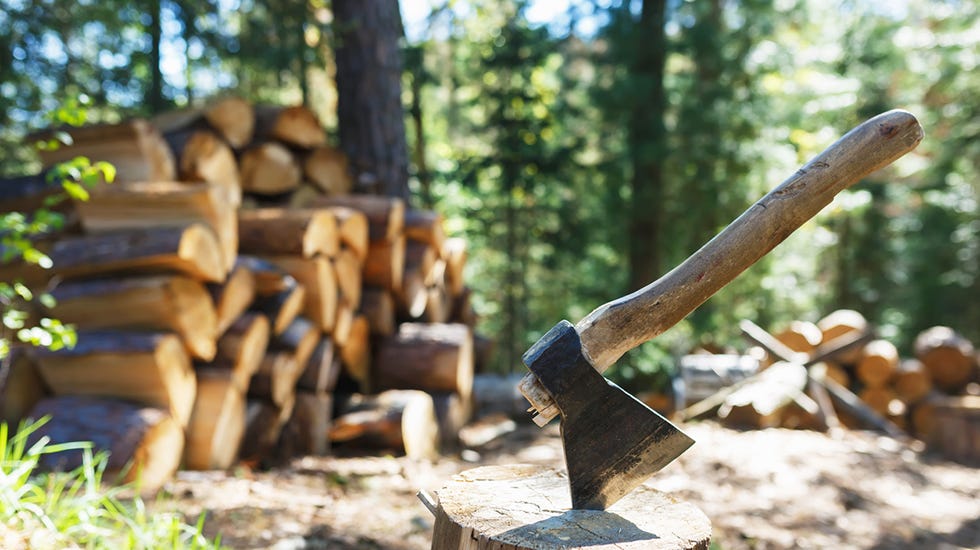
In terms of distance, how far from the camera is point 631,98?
7996 millimetres

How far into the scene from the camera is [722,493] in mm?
4465

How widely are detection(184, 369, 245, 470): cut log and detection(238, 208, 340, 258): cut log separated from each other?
0.87 m

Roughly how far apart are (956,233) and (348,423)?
9.51 m

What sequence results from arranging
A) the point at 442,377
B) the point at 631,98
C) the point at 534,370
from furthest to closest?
the point at 631,98 < the point at 442,377 < the point at 534,370

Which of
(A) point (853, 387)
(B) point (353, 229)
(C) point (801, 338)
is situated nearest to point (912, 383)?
(A) point (853, 387)

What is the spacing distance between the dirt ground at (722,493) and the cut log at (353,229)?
137cm

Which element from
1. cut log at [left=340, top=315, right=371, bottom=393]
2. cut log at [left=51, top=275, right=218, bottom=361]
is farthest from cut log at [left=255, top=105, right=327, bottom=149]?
cut log at [left=51, top=275, right=218, bottom=361]

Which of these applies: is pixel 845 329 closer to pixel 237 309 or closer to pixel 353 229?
pixel 353 229

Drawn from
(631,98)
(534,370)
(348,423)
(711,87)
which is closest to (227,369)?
(348,423)

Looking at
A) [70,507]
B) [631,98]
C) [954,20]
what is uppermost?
[954,20]

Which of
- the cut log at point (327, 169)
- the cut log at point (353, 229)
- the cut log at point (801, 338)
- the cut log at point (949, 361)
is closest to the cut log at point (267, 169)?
the cut log at point (327, 169)

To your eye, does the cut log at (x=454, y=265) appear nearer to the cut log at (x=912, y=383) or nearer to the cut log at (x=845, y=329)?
the cut log at (x=845, y=329)

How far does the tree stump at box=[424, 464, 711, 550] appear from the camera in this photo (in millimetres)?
1643

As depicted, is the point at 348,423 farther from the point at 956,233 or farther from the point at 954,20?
the point at 956,233
